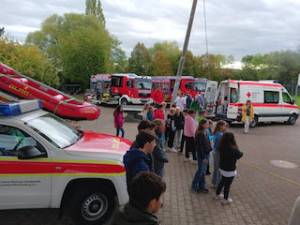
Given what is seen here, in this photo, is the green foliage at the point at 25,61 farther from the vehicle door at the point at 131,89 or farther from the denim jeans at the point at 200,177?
the denim jeans at the point at 200,177

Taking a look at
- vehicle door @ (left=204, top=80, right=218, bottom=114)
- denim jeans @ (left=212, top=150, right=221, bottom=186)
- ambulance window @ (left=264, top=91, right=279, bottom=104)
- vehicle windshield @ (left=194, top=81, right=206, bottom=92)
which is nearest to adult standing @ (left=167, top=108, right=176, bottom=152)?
denim jeans @ (left=212, top=150, right=221, bottom=186)

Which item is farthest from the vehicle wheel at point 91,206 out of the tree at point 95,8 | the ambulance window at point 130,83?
the tree at point 95,8

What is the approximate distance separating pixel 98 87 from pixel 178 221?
2752 centimetres

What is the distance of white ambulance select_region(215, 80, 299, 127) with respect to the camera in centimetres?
1898

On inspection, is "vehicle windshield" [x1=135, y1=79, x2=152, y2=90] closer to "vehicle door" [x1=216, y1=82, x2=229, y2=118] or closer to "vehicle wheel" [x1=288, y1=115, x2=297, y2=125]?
"vehicle door" [x1=216, y1=82, x2=229, y2=118]

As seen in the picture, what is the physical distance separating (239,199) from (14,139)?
4.53 m

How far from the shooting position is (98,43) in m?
43.1

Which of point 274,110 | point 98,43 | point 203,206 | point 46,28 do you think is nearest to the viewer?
point 203,206

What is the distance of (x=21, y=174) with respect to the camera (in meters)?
5.24

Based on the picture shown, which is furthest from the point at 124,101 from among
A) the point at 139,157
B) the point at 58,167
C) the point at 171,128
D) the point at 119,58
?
the point at 119,58

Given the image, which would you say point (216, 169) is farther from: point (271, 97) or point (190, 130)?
point (271, 97)

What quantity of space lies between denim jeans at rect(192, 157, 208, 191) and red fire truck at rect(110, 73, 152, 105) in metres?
21.7

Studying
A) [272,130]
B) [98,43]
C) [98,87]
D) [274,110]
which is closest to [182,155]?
[272,130]

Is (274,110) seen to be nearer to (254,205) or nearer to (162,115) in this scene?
(162,115)
